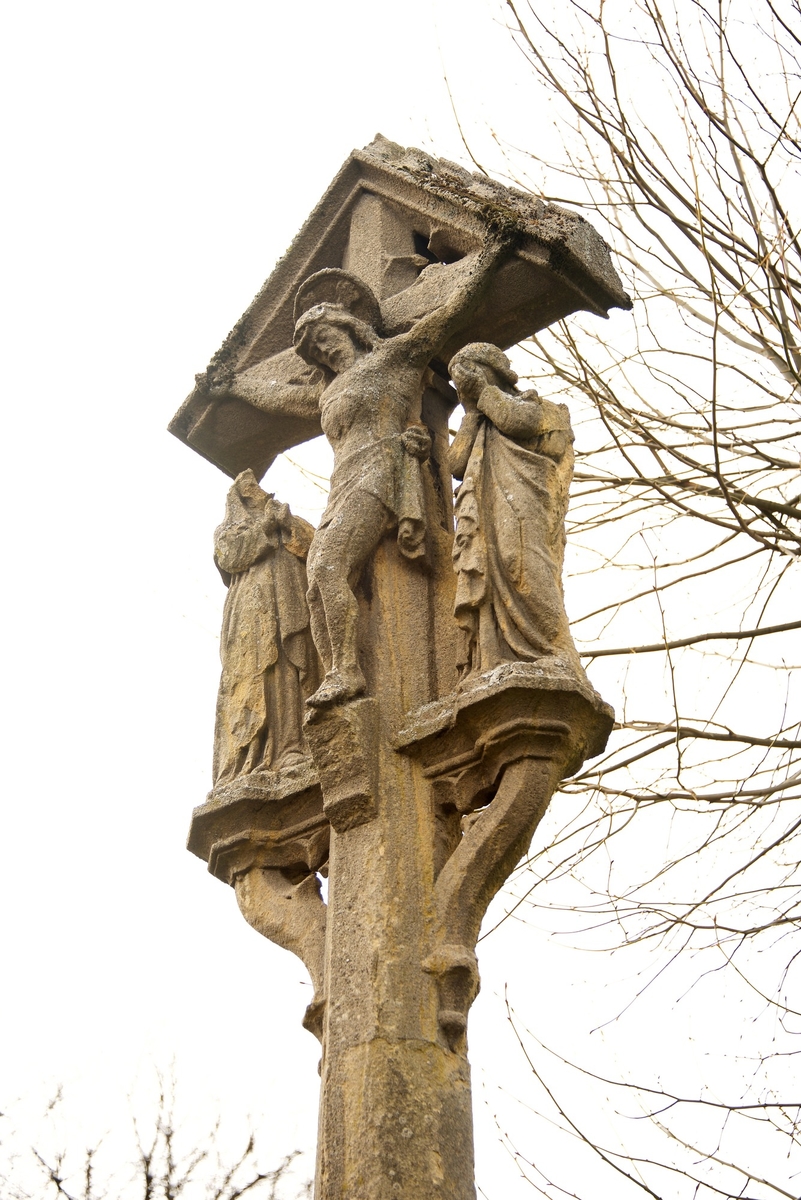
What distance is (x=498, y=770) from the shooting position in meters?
4.53

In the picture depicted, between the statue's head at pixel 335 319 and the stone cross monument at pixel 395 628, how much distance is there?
0.03 ft

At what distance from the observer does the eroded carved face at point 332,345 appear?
18.6ft

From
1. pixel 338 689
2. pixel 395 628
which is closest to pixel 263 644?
pixel 395 628

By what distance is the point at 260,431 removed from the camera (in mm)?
6363

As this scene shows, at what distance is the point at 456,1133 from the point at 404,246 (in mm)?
3681

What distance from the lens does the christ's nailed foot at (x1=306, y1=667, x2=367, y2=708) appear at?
15.7 ft

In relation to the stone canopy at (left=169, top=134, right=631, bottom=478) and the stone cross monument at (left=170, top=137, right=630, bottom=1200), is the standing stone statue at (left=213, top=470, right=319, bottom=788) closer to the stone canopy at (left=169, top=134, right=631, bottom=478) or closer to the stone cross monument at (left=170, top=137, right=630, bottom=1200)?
the stone cross monument at (left=170, top=137, right=630, bottom=1200)

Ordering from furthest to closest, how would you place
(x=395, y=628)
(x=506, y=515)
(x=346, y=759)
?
(x=395, y=628), (x=506, y=515), (x=346, y=759)

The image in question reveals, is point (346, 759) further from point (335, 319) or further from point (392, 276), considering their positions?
point (392, 276)

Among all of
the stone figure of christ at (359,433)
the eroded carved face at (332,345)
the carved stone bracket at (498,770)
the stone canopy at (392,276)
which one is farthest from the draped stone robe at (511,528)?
the eroded carved face at (332,345)

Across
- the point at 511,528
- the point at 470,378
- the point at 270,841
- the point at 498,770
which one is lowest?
the point at 498,770

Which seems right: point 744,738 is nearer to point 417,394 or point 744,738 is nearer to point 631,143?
point 417,394

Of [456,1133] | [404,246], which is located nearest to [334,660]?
[456,1133]

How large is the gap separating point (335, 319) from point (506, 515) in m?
1.33
